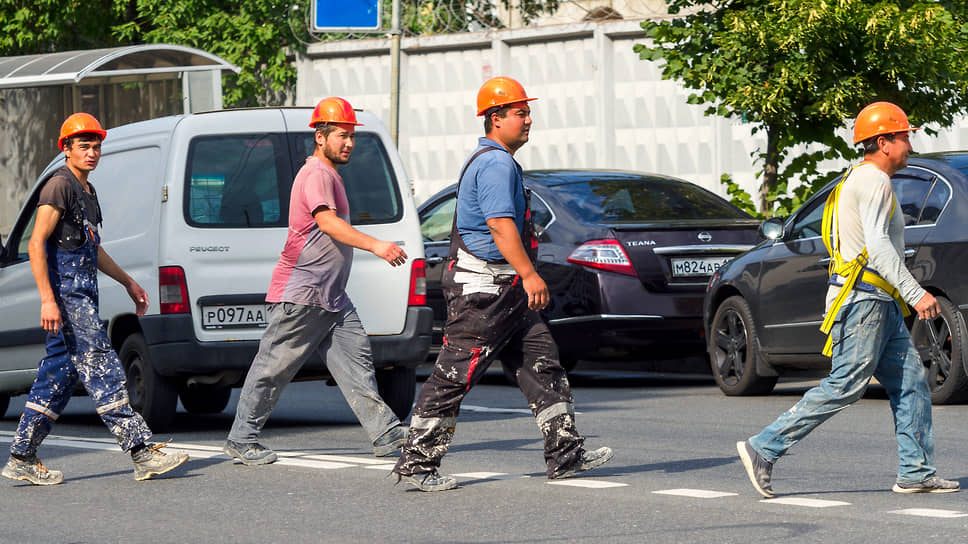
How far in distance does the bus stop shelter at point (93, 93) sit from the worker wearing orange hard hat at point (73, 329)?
8.76 metres

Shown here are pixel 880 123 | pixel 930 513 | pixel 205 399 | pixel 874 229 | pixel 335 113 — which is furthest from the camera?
pixel 205 399

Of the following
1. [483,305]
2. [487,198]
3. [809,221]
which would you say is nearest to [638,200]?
[809,221]

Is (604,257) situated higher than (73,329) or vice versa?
(73,329)

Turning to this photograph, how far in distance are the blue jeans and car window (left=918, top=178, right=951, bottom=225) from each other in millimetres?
3500

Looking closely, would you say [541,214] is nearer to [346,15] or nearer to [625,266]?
[625,266]

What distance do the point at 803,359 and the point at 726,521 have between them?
5055 millimetres

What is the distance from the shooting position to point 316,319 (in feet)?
30.2

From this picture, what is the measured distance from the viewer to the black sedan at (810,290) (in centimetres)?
1098

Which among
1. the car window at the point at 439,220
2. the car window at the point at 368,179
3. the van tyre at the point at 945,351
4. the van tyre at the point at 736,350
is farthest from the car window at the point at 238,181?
the van tyre at the point at 945,351

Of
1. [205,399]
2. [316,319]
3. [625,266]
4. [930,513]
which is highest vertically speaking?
[316,319]

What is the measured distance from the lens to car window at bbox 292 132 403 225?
11.0 m

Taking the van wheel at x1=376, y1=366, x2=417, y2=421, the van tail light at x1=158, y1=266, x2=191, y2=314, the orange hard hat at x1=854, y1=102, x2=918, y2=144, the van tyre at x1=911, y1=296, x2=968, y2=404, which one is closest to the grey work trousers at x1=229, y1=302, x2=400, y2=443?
the van tail light at x1=158, y1=266, x2=191, y2=314

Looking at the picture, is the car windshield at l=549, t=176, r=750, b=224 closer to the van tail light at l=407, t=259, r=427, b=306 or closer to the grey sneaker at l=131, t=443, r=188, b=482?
the van tail light at l=407, t=259, r=427, b=306

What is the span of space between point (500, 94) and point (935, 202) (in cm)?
405
